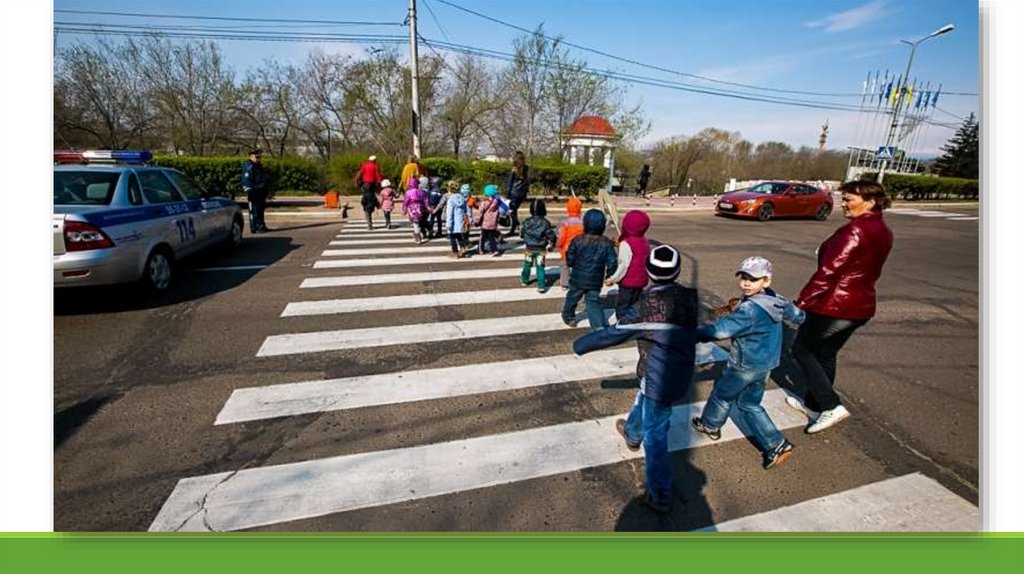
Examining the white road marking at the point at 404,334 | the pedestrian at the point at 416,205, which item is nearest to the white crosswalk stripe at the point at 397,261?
the pedestrian at the point at 416,205

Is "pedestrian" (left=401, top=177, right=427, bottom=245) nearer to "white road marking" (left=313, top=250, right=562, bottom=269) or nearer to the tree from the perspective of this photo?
"white road marking" (left=313, top=250, right=562, bottom=269)

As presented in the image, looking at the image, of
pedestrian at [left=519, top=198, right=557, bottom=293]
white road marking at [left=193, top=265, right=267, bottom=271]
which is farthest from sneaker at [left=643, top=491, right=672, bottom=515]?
white road marking at [left=193, top=265, right=267, bottom=271]

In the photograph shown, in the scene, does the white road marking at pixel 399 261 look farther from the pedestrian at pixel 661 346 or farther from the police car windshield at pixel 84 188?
the pedestrian at pixel 661 346

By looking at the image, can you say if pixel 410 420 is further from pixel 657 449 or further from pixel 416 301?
pixel 416 301

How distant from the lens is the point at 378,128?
28297 millimetres

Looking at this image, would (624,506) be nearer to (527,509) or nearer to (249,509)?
(527,509)

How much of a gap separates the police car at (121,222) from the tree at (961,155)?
55231mm

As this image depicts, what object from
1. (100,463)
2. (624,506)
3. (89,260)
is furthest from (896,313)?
(89,260)

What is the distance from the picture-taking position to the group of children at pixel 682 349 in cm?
253

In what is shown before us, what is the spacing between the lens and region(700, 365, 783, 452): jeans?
2869mm

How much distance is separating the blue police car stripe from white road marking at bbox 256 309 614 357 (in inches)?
93.6
